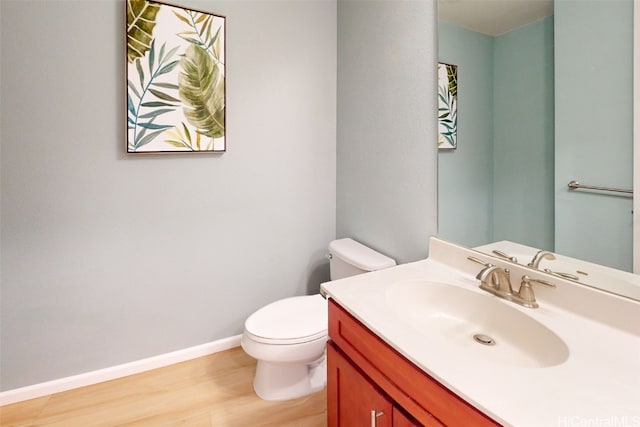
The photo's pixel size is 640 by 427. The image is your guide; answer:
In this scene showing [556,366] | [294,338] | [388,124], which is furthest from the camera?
[388,124]

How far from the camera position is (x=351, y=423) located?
1102 millimetres

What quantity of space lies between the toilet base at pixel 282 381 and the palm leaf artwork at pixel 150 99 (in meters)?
1.34

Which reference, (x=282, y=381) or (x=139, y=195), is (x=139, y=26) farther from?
(x=282, y=381)

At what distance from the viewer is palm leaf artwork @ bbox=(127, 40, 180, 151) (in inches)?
71.6

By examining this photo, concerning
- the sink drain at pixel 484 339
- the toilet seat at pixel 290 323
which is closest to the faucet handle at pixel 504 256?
the sink drain at pixel 484 339

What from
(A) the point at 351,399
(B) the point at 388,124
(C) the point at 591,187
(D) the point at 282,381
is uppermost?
(B) the point at 388,124

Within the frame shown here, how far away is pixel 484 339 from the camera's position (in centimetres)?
111

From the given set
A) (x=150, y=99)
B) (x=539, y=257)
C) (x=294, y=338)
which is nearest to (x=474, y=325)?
(x=539, y=257)

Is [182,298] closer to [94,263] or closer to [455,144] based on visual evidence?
[94,263]

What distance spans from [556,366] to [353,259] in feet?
3.81

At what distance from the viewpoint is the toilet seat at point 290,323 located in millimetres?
1598

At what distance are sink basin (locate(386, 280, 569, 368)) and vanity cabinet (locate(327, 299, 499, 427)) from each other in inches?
4.3

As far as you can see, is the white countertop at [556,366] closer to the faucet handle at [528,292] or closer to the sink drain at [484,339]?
the faucet handle at [528,292]

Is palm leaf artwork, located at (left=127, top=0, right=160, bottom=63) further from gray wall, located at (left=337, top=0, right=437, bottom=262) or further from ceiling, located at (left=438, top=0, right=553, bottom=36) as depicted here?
ceiling, located at (left=438, top=0, right=553, bottom=36)
